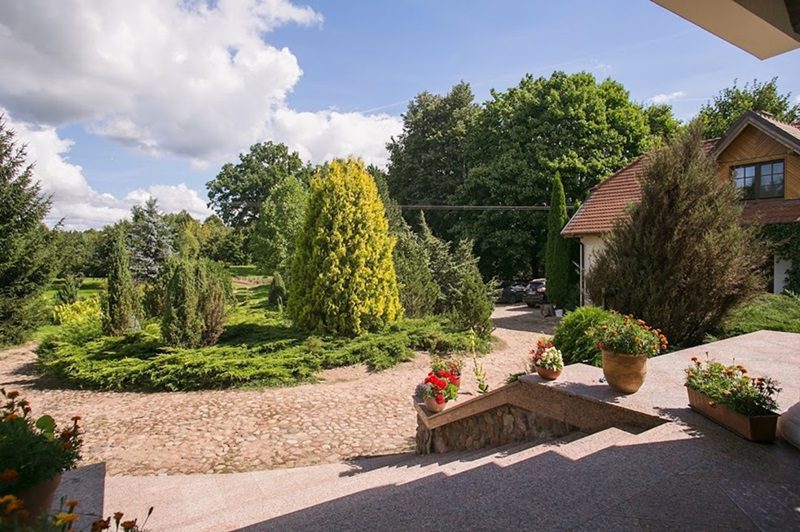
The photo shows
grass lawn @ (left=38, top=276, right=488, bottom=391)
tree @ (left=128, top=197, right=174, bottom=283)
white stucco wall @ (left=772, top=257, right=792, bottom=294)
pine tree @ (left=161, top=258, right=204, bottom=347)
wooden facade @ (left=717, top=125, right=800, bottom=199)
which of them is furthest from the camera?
tree @ (left=128, top=197, right=174, bottom=283)

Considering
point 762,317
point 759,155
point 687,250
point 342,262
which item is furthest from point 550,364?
point 759,155

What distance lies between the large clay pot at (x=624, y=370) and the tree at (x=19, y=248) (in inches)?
624

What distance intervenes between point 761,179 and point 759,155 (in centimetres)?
70

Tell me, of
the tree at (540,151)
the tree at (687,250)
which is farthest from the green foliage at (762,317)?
the tree at (540,151)

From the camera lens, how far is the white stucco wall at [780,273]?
460 inches

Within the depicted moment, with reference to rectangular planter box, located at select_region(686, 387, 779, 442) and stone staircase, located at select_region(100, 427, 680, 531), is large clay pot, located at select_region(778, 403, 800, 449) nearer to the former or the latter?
rectangular planter box, located at select_region(686, 387, 779, 442)

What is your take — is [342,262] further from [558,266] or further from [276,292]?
[558,266]

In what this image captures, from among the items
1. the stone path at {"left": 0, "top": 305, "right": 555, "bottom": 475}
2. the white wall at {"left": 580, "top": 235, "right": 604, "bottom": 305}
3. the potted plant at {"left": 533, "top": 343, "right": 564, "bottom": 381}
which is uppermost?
the white wall at {"left": 580, "top": 235, "right": 604, "bottom": 305}

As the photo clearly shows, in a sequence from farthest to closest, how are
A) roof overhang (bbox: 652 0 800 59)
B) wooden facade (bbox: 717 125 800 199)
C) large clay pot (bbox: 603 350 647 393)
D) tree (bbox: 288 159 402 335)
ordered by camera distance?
wooden facade (bbox: 717 125 800 199)
tree (bbox: 288 159 402 335)
large clay pot (bbox: 603 350 647 393)
roof overhang (bbox: 652 0 800 59)

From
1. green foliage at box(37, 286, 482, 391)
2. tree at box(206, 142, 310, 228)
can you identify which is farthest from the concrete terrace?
tree at box(206, 142, 310, 228)

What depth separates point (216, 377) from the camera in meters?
7.94

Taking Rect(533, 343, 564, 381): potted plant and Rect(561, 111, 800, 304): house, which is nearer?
Rect(533, 343, 564, 381): potted plant

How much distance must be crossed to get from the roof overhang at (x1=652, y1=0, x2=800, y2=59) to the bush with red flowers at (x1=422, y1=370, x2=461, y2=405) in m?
4.32

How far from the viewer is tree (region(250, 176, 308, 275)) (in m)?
21.8
